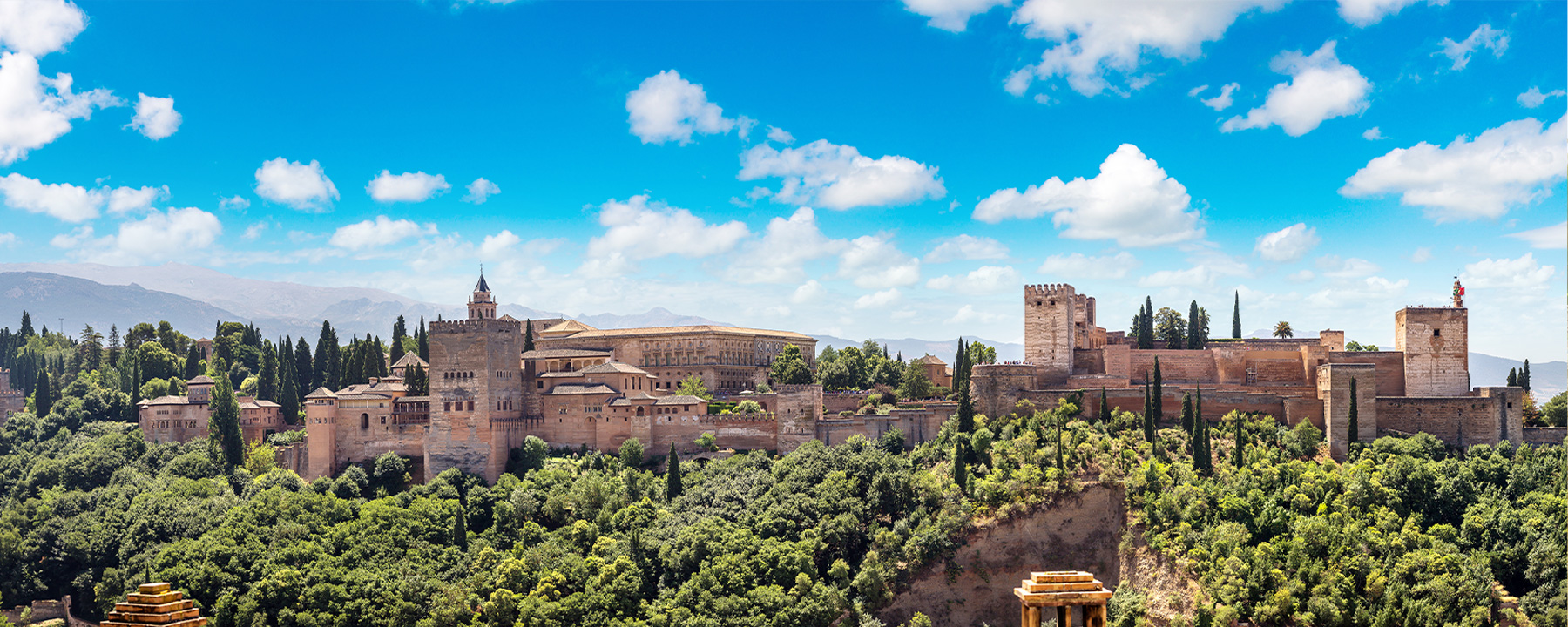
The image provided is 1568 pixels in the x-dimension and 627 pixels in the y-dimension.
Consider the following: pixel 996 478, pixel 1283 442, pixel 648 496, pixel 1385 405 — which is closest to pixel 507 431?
pixel 648 496

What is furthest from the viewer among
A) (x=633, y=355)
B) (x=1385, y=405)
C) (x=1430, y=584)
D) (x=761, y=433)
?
(x=633, y=355)

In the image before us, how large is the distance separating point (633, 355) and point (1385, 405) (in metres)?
41.3

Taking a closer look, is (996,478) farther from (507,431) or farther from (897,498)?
(507,431)

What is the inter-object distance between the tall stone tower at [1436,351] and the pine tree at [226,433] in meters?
53.4

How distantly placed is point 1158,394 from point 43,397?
204ft

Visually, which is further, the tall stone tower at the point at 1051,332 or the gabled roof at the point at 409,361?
the gabled roof at the point at 409,361

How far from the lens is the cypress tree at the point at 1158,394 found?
2003 inches

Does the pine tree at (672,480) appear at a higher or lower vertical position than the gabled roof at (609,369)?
lower

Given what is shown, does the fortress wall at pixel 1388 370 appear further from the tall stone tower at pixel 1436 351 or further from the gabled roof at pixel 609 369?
the gabled roof at pixel 609 369

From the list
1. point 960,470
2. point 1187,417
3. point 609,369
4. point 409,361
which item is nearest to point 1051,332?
point 1187,417

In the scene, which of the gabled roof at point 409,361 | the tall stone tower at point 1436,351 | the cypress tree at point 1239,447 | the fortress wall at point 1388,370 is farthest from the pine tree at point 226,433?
the tall stone tower at point 1436,351

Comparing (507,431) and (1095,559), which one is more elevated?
(507,431)

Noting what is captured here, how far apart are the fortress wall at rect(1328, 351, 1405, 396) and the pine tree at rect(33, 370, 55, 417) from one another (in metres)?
68.7

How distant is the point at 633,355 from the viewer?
7331cm
